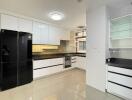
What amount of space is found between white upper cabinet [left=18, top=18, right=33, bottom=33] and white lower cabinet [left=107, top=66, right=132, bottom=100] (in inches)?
124

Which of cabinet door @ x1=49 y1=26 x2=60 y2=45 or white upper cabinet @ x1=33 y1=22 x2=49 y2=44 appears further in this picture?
cabinet door @ x1=49 y1=26 x2=60 y2=45

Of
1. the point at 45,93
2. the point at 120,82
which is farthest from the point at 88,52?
the point at 45,93

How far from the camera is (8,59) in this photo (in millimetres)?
3090

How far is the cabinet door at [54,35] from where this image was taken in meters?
5.02

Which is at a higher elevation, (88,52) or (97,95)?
(88,52)

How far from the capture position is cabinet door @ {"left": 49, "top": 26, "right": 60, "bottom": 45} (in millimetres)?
5016

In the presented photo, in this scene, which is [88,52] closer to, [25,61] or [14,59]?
[25,61]

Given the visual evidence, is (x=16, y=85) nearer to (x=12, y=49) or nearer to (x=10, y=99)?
(x=10, y=99)

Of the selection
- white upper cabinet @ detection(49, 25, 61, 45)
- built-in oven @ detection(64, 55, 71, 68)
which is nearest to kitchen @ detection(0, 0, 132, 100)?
white upper cabinet @ detection(49, 25, 61, 45)

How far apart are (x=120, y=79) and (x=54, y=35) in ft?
11.5

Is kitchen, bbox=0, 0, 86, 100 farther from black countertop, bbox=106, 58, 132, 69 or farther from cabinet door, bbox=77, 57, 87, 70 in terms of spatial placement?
black countertop, bbox=106, 58, 132, 69

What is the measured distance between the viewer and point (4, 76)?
9.89 ft

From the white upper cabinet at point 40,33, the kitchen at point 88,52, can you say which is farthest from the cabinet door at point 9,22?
the white upper cabinet at point 40,33

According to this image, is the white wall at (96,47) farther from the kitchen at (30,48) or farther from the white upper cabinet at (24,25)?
the white upper cabinet at (24,25)
